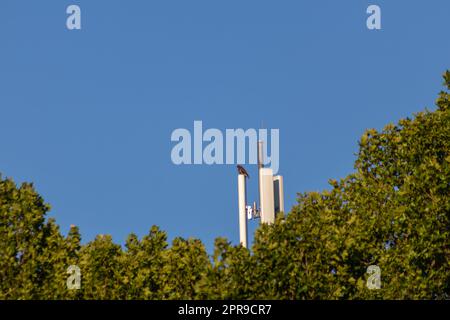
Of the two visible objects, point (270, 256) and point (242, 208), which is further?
point (242, 208)

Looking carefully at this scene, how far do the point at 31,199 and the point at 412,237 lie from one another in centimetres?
1268

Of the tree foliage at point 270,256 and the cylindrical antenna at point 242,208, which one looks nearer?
the tree foliage at point 270,256

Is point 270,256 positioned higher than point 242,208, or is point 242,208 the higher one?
point 242,208

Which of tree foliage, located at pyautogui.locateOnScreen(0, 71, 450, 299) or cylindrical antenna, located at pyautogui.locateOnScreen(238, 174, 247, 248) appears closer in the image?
tree foliage, located at pyautogui.locateOnScreen(0, 71, 450, 299)

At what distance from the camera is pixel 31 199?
2836 cm

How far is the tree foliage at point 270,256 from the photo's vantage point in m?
26.9

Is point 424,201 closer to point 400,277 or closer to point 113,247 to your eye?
point 400,277

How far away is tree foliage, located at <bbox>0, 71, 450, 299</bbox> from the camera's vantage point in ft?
88.3

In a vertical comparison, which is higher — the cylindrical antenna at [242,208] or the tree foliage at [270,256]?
the cylindrical antenna at [242,208]

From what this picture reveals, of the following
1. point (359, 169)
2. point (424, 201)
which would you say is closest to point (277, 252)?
point (424, 201)

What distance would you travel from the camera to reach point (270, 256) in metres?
27.0

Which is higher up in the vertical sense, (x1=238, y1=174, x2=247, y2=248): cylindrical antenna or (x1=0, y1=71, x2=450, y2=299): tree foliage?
(x1=238, y1=174, x2=247, y2=248): cylindrical antenna
